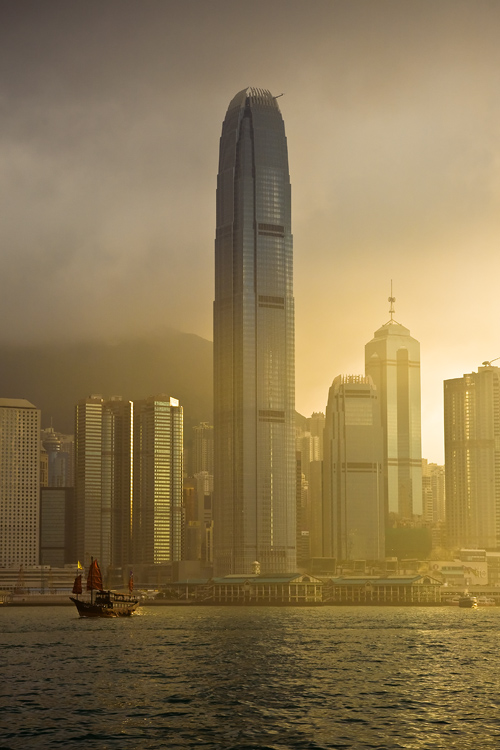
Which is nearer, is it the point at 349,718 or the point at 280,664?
the point at 349,718

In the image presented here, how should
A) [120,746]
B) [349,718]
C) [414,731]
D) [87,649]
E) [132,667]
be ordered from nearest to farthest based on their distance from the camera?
[120,746]
[414,731]
[349,718]
[132,667]
[87,649]

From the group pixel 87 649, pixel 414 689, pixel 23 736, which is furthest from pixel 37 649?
pixel 23 736

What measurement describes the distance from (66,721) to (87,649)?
3027 inches

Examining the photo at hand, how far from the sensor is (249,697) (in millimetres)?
109500

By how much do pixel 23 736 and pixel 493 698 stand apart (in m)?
45.4

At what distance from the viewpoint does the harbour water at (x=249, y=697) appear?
8600 cm

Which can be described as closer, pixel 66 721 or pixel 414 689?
pixel 66 721

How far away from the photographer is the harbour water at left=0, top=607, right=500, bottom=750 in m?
86.0

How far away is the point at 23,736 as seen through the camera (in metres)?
86.8

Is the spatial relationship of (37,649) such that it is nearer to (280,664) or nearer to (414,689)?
(280,664)

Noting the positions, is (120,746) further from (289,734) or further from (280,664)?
(280,664)

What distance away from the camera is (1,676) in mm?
127688

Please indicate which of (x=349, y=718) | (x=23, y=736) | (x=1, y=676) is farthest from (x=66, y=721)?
(x=1, y=676)

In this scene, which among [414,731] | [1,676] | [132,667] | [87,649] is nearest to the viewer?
[414,731]
